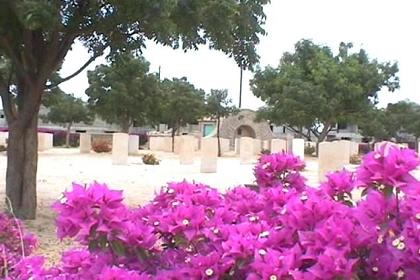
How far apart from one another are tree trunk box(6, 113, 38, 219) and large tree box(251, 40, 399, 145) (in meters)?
30.5

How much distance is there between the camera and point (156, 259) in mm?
2377

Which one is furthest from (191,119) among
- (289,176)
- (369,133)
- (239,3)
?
(289,176)

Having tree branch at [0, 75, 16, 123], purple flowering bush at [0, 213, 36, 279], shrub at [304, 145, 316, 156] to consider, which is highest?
tree branch at [0, 75, 16, 123]

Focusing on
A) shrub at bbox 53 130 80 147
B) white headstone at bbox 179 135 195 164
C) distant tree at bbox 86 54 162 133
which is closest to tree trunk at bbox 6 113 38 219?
white headstone at bbox 179 135 195 164

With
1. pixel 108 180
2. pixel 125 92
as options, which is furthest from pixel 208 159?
pixel 125 92

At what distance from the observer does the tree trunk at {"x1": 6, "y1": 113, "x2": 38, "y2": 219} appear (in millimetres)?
9250

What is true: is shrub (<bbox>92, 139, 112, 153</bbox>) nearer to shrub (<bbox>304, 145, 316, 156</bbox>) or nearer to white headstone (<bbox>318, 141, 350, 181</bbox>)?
shrub (<bbox>304, 145, 316, 156</bbox>)

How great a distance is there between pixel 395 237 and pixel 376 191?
157mm

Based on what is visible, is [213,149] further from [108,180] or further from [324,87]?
[324,87]

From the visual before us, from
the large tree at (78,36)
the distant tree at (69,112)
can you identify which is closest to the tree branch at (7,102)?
the large tree at (78,36)

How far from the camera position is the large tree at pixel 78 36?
8320 millimetres

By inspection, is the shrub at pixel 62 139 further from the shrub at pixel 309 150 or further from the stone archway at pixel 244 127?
the shrub at pixel 309 150

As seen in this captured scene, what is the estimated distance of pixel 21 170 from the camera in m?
9.27

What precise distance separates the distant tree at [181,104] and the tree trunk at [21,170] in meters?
36.8
